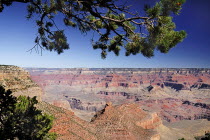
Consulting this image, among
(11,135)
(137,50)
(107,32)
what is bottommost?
(11,135)

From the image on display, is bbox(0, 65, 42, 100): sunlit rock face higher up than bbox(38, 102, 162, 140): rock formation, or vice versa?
bbox(0, 65, 42, 100): sunlit rock face

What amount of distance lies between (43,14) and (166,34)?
5.22 meters

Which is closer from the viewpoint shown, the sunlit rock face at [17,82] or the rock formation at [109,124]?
the sunlit rock face at [17,82]

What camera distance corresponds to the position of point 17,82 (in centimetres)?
3325

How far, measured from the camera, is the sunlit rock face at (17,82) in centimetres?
3098

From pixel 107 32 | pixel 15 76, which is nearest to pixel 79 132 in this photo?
pixel 15 76

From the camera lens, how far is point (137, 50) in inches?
390

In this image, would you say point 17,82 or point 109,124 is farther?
point 109,124

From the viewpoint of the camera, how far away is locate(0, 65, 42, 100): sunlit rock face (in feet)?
102

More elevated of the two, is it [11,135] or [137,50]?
[137,50]

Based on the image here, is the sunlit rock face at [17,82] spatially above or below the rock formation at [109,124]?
above

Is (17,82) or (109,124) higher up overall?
(17,82)

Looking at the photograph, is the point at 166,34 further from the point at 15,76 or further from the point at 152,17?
the point at 15,76

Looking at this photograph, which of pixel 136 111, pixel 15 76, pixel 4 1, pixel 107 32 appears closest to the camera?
pixel 4 1
